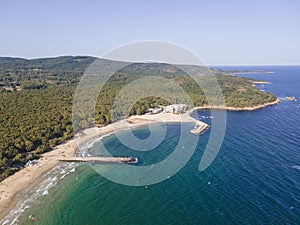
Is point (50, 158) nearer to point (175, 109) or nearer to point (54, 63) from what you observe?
point (175, 109)

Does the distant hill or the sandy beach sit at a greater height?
the distant hill

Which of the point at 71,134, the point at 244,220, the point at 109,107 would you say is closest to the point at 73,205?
the point at 244,220

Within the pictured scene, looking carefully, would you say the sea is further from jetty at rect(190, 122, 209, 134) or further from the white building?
the white building

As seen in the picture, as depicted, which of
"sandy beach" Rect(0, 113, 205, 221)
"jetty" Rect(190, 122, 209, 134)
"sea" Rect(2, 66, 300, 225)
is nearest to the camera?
"sea" Rect(2, 66, 300, 225)

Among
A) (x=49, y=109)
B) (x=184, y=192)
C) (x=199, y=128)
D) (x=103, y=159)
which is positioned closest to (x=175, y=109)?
(x=199, y=128)

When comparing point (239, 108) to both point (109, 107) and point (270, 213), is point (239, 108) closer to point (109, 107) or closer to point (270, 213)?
point (109, 107)

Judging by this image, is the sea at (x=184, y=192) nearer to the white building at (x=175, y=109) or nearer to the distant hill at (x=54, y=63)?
the white building at (x=175, y=109)

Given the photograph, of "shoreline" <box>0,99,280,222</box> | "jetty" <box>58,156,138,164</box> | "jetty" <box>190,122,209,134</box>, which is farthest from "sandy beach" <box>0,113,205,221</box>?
"jetty" <box>190,122,209,134</box>
